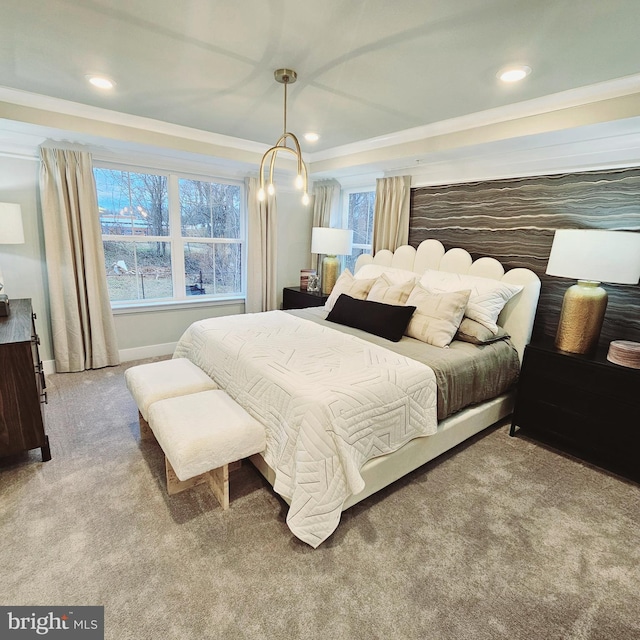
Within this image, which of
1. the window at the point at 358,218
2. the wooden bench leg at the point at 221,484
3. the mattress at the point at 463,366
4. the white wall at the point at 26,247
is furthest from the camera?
the window at the point at 358,218

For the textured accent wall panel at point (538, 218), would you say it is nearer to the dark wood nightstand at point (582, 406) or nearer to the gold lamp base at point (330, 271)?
the dark wood nightstand at point (582, 406)

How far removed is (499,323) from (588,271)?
87 centimetres

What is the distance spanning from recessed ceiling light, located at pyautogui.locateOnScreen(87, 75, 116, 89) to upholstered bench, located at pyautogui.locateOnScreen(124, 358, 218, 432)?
1908mm

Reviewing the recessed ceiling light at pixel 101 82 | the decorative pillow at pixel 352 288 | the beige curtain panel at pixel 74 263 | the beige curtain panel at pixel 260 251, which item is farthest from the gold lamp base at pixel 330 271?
the recessed ceiling light at pixel 101 82

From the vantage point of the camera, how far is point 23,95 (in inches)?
104

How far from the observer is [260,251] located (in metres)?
4.52

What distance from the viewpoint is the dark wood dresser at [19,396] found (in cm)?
198

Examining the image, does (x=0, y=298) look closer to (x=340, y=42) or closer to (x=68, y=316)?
(x=68, y=316)

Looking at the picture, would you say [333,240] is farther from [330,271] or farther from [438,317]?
[438,317]

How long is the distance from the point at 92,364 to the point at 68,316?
20.9 inches

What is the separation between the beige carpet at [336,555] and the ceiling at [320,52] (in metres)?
2.38

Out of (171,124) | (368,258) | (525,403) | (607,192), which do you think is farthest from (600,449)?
(171,124)

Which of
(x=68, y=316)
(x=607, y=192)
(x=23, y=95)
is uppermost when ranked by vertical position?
(x=23, y=95)

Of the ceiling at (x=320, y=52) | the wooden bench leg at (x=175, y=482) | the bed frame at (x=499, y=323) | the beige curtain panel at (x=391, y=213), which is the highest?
the ceiling at (x=320, y=52)
